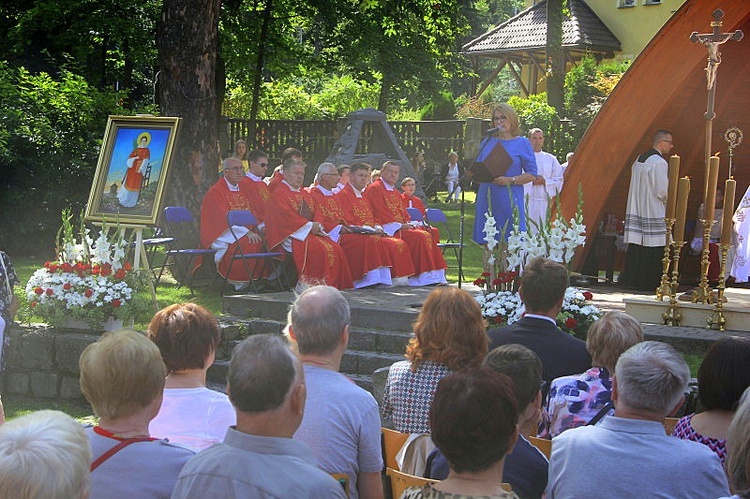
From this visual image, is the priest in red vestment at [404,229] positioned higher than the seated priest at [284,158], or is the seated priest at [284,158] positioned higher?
the seated priest at [284,158]

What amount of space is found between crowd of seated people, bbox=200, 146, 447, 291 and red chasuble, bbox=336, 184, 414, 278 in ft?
0.05

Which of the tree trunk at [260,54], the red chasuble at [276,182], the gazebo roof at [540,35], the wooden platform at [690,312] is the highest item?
the gazebo roof at [540,35]

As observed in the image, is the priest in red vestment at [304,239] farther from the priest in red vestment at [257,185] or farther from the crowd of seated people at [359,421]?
the crowd of seated people at [359,421]

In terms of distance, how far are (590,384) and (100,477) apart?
88.3 inches

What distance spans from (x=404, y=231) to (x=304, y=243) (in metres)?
1.54

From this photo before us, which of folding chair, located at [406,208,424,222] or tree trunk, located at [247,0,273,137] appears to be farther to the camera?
tree trunk, located at [247,0,273,137]

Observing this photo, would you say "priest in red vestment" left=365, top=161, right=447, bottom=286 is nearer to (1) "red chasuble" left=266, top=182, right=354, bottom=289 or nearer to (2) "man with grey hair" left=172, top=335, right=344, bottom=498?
(1) "red chasuble" left=266, top=182, right=354, bottom=289

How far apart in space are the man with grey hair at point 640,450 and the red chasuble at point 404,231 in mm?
8606

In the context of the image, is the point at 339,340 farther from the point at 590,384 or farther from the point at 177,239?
the point at 177,239

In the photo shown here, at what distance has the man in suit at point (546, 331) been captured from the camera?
17.5 ft

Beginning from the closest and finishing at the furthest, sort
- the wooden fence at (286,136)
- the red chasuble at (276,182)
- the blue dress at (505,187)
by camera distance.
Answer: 1. the blue dress at (505,187)
2. the red chasuble at (276,182)
3. the wooden fence at (286,136)

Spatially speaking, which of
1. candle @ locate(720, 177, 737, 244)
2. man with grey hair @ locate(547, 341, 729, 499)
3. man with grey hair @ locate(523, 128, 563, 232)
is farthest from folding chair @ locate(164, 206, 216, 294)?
man with grey hair @ locate(547, 341, 729, 499)

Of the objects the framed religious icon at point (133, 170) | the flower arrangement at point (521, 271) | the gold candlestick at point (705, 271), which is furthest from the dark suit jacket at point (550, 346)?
the framed religious icon at point (133, 170)

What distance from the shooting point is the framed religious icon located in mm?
9938
